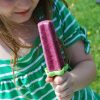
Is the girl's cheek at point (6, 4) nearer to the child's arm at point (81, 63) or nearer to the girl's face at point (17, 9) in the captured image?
the girl's face at point (17, 9)

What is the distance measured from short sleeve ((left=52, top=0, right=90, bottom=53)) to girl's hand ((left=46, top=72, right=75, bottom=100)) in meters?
0.39

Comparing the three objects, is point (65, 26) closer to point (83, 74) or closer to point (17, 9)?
point (83, 74)

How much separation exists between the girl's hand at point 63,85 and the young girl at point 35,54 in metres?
0.07

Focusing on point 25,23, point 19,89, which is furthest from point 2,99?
point 25,23

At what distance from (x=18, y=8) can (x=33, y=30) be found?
0.35 metres

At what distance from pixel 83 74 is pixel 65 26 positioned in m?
0.34

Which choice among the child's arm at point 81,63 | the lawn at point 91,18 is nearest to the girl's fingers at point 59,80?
the child's arm at point 81,63

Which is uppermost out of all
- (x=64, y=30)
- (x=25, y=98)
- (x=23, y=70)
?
(x=64, y=30)

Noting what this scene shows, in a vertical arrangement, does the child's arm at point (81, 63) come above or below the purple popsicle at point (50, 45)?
below

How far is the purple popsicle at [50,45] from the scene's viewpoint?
2.17m

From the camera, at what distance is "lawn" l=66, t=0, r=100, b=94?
4.75 meters

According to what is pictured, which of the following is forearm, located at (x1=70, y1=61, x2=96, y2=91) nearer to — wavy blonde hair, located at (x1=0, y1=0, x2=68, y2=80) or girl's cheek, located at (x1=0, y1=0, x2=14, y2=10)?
wavy blonde hair, located at (x1=0, y1=0, x2=68, y2=80)

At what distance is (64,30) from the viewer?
2793 millimetres

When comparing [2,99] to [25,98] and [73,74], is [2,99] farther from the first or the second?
[73,74]
